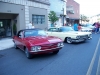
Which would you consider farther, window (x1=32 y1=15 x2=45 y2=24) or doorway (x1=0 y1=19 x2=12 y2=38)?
window (x1=32 y1=15 x2=45 y2=24)

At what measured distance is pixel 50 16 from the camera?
71.8 ft

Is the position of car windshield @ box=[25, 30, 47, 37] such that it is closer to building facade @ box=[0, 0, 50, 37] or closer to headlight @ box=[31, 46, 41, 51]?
headlight @ box=[31, 46, 41, 51]

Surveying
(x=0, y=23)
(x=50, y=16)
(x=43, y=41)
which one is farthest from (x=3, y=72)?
(x=50, y=16)

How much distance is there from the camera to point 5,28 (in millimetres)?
16734

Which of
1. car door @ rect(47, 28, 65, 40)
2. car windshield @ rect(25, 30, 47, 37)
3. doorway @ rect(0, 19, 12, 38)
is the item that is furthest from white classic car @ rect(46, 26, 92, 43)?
doorway @ rect(0, 19, 12, 38)

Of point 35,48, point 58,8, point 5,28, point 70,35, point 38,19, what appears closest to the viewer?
point 35,48

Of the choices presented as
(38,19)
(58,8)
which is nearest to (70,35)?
(38,19)

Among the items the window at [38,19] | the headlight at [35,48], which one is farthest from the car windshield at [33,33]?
the window at [38,19]

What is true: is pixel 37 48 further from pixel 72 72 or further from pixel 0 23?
pixel 0 23

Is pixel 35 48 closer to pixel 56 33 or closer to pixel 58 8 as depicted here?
pixel 56 33

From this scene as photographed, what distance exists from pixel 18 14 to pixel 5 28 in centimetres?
237

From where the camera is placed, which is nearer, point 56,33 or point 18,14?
point 56,33

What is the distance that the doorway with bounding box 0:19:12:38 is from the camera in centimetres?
1622

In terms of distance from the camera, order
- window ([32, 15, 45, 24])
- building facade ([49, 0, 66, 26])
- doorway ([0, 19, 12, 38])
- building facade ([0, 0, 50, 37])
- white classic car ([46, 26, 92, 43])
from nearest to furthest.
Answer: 1. white classic car ([46, 26, 92, 43])
2. building facade ([0, 0, 50, 37])
3. doorway ([0, 19, 12, 38])
4. window ([32, 15, 45, 24])
5. building facade ([49, 0, 66, 26])
